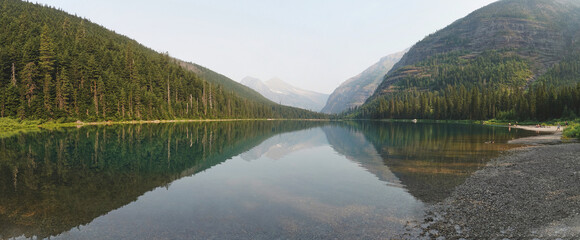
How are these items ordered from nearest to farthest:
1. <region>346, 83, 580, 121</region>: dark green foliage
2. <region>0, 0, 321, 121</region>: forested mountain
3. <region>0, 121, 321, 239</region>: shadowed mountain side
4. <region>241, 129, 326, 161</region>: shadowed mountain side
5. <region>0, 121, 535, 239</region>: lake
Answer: <region>0, 121, 535, 239</region>: lake, <region>0, 121, 321, 239</region>: shadowed mountain side, <region>241, 129, 326, 161</region>: shadowed mountain side, <region>0, 0, 321, 121</region>: forested mountain, <region>346, 83, 580, 121</region>: dark green foliage

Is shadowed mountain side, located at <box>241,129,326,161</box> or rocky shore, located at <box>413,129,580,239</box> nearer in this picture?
rocky shore, located at <box>413,129,580,239</box>

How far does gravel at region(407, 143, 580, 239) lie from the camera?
10891 millimetres

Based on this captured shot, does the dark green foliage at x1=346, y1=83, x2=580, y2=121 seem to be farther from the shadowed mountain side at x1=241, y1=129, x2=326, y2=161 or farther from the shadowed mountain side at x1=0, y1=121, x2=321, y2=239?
the shadowed mountain side at x1=0, y1=121, x2=321, y2=239

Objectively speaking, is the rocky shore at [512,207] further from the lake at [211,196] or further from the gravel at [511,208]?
the lake at [211,196]

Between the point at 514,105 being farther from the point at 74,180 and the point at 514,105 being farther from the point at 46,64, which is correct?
the point at 46,64

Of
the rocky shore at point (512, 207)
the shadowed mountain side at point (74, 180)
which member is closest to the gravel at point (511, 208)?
the rocky shore at point (512, 207)

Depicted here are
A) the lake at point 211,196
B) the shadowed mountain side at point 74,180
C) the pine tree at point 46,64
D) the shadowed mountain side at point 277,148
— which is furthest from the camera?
the pine tree at point 46,64

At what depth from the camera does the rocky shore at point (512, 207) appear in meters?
10.9

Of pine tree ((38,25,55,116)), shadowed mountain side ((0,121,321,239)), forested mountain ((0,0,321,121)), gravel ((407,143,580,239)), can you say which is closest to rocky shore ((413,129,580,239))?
gravel ((407,143,580,239))

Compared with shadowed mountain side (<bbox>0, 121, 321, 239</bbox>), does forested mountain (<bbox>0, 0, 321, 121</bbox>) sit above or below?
above

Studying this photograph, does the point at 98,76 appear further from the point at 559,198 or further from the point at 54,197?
the point at 559,198

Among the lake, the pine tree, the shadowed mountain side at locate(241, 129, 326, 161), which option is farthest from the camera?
the pine tree

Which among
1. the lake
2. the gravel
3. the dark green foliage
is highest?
the dark green foliage

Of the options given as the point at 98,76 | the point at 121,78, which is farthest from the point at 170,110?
the point at 98,76
